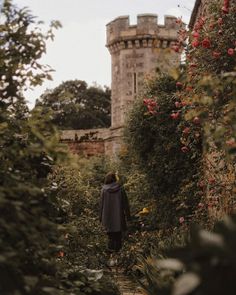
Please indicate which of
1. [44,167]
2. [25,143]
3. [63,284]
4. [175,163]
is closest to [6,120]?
[25,143]

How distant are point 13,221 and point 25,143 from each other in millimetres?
978

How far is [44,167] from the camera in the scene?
146 inches

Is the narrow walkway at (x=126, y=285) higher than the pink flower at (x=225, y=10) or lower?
lower

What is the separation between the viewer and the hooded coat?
1004cm

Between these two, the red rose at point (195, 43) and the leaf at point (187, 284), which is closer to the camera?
the leaf at point (187, 284)

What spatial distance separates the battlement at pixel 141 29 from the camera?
30031 mm

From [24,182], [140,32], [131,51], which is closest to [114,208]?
[24,182]

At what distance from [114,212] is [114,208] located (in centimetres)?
8

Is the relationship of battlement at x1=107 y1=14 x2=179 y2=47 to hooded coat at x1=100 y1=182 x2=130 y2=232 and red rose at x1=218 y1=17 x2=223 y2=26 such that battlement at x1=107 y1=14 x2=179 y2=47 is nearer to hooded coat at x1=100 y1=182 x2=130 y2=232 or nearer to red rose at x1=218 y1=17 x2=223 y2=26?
hooded coat at x1=100 y1=182 x2=130 y2=232

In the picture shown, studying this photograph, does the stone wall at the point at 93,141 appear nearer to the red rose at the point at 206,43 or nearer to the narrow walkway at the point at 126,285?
the narrow walkway at the point at 126,285

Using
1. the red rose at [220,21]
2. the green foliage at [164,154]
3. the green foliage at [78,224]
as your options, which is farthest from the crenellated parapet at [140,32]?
the red rose at [220,21]

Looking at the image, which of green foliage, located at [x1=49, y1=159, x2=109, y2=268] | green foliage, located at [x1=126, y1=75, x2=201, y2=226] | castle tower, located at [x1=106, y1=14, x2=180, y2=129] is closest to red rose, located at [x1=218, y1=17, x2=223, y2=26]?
green foliage, located at [x1=49, y1=159, x2=109, y2=268]

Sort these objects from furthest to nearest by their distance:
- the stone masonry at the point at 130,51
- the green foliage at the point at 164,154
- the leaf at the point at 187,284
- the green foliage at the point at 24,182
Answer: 1. the stone masonry at the point at 130,51
2. the green foliage at the point at 164,154
3. the green foliage at the point at 24,182
4. the leaf at the point at 187,284

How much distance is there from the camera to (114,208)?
10.1m
